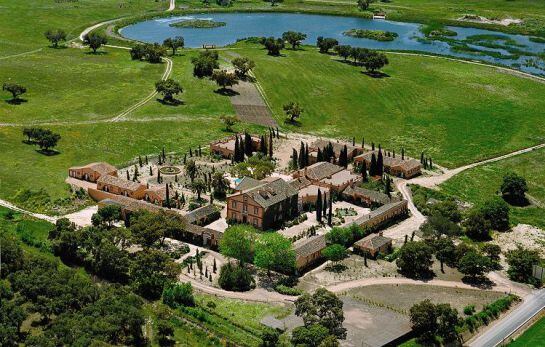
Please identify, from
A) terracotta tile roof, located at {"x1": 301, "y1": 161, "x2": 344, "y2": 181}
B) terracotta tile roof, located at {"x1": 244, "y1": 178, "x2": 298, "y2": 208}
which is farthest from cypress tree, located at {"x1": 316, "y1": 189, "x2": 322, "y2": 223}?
terracotta tile roof, located at {"x1": 301, "y1": 161, "x2": 344, "y2": 181}

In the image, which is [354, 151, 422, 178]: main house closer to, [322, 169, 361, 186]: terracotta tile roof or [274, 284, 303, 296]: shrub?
[322, 169, 361, 186]: terracotta tile roof

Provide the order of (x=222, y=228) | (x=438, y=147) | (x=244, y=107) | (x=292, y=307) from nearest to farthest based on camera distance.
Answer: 1. (x=292, y=307)
2. (x=222, y=228)
3. (x=438, y=147)
4. (x=244, y=107)

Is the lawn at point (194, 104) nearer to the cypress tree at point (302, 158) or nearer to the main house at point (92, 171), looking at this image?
the main house at point (92, 171)

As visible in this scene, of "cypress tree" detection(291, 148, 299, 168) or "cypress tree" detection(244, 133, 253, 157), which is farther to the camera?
"cypress tree" detection(244, 133, 253, 157)

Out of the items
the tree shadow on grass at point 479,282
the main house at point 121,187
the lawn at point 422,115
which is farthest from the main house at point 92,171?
the tree shadow on grass at point 479,282

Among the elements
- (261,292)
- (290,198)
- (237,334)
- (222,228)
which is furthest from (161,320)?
(290,198)

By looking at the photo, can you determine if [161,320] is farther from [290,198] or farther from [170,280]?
[290,198]

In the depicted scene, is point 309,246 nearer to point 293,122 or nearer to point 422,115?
point 293,122
